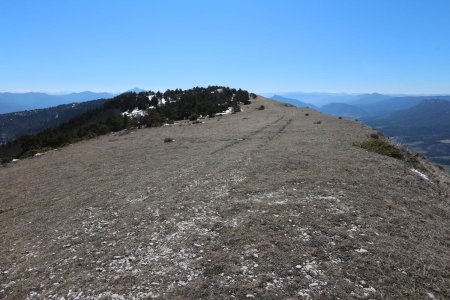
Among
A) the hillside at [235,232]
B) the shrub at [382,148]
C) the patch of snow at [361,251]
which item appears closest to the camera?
the hillside at [235,232]

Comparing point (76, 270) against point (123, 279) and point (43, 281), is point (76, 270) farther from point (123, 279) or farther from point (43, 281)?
point (123, 279)

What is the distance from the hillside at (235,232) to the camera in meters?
10.4

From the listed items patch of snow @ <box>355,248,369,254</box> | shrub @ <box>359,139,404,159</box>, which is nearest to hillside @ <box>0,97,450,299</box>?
patch of snow @ <box>355,248,369,254</box>

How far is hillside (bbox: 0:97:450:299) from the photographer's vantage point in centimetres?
1043

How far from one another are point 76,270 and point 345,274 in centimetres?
878

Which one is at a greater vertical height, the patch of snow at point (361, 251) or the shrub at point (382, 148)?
the shrub at point (382, 148)

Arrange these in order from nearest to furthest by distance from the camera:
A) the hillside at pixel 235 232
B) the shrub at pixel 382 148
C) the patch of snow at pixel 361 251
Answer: the hillside at pixel 235 232 < the patch of snow at pixel 361 251 < the shrub at pixel 382 148

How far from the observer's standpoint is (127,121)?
74938 mm

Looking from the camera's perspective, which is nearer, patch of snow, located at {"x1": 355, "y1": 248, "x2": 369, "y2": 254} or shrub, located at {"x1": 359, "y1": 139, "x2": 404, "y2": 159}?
patch of snow, located at {"x1": 355, "y1": 248, "x2": 369, "y2": 254}

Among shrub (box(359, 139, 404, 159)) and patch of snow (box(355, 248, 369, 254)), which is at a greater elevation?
shrub (box(359, 139, 404, 159))

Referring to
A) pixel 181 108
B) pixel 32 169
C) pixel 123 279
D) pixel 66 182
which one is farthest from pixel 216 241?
pixel 181 108

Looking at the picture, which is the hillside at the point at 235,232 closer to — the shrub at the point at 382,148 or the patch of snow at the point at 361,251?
the patch of snow at the point at 361,251

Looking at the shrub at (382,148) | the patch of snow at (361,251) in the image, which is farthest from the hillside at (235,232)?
the shrub at (382,148)

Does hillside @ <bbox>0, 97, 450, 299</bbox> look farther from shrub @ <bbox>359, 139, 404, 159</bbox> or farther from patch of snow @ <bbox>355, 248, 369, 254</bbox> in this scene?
shrub @ <bbox>359, 139, 404, 159</bbox>
